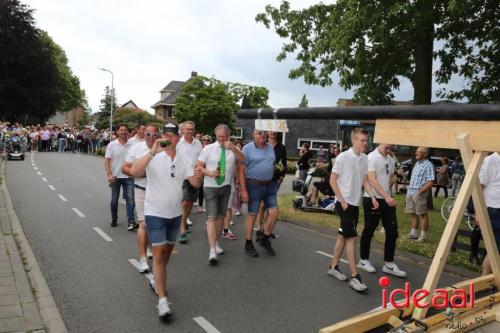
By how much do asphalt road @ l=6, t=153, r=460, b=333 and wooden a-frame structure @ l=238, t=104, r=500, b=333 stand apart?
3.02ft

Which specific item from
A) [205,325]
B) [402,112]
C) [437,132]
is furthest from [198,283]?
[437,132]

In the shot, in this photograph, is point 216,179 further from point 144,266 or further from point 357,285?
point 357,285

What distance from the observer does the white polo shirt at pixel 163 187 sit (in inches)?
172

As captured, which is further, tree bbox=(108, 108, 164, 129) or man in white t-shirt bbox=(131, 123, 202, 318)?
tree bbox=(108, 108, 164, 129)

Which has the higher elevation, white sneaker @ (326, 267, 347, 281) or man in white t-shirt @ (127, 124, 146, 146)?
man in white t-shirt @ (127, 124, 146, 146)

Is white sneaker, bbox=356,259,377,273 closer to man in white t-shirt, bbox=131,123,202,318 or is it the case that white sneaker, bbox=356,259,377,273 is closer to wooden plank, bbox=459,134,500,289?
wooden plank, bbox=459,134,500,289

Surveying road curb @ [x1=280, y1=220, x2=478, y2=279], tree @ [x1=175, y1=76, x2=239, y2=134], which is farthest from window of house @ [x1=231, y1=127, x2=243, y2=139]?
road curb @ [x1=280, y1=220, x2=478, y2=279]

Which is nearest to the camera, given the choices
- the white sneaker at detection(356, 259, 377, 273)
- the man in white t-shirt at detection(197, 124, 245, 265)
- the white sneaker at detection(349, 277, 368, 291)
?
the white sneaker at detection(349, 277, 368, 291)

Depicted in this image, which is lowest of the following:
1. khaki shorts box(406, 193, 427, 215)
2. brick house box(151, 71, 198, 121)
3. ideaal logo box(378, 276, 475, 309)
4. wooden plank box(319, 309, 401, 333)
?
wooden plank box(319, 309, 401, 333)

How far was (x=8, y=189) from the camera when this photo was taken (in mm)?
12242

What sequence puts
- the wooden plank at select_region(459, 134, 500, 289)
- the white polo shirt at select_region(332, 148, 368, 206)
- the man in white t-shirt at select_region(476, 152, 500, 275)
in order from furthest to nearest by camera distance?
the white polo shirt at select_region(332, 148, 368, 206), the man in white t-shirt at select_region(476, 152, 500, 275), the wooden plank at select_region(459, 134, 500, 289)

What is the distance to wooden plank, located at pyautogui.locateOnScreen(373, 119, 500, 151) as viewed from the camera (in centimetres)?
360

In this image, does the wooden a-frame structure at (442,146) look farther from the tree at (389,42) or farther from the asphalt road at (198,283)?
the tree at (389,42)

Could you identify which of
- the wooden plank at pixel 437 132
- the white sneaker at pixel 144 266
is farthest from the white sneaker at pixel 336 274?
the white sneaker at pixel 144 266
